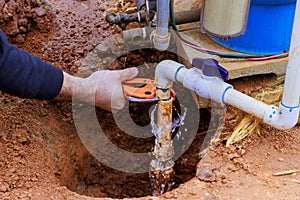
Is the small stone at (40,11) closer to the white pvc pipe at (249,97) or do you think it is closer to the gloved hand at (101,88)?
the gloved hand at (101,88)

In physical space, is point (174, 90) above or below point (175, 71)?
below

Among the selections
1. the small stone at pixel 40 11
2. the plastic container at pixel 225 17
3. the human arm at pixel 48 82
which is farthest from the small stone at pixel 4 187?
the small stone at pixel 40 11

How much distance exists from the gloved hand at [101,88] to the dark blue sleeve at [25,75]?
0.06m

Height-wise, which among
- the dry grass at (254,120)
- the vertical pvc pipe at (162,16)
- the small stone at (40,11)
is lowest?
the dry grass at (254,120)

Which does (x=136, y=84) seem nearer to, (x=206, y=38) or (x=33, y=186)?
(x=206, y=38)

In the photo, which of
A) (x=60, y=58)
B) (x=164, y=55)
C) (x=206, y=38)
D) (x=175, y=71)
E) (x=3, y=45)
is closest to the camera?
(x=3, y=45)

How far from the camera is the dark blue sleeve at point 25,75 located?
1298 mm

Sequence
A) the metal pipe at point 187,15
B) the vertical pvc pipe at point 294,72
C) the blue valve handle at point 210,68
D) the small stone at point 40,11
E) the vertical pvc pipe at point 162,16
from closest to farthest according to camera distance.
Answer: the vertical pvc pipe at point 294,72, the blue valve handle at point 210,68, the vertical pvc pipe at point 162,16, the metal pipe at point 187,15, the small stone at point 40,11

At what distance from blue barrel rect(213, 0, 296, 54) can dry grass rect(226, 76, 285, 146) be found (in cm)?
12

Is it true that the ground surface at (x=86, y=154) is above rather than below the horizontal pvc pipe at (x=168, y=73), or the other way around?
below

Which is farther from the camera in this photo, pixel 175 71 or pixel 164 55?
pixel 164 55

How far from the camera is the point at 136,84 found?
58.6 inches

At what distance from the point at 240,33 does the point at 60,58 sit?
768 millimetres

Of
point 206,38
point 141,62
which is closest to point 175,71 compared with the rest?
point 206,38
